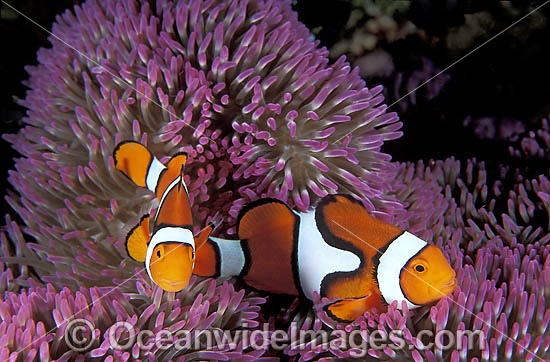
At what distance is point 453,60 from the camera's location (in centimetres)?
177

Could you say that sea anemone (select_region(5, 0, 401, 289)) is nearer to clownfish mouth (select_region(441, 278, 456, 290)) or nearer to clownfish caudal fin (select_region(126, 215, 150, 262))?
clownfish caudal fin (select_region(126, 215, 150, 262))

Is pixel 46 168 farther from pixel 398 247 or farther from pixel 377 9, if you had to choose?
pixel 377 9

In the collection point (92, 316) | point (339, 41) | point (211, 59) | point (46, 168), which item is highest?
point (339, 41)

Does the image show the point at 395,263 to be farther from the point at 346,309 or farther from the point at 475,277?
the point at 475,277

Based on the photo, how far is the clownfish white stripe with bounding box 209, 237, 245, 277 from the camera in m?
1.10

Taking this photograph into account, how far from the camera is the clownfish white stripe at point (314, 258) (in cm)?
109

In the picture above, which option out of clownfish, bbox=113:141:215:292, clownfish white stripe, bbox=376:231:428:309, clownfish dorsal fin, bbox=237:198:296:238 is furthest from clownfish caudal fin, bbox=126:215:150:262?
clownfish white stripe, bbox=376:231:428:309

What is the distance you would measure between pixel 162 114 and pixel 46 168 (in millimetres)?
352

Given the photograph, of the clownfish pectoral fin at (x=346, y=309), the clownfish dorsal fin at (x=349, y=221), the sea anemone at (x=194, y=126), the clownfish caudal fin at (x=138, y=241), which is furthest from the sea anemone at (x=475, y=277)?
the clownfish caudal fin at (x=138, y=241)

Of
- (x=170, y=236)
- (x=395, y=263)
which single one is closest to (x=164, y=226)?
(x=170, y=236)

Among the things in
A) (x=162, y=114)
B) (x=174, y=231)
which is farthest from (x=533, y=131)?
(x=174, y=231)

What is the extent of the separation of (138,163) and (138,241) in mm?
187

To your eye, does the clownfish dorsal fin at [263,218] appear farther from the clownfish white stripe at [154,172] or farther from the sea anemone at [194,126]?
the clownfish white stripe at [154,172]

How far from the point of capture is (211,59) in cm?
126
